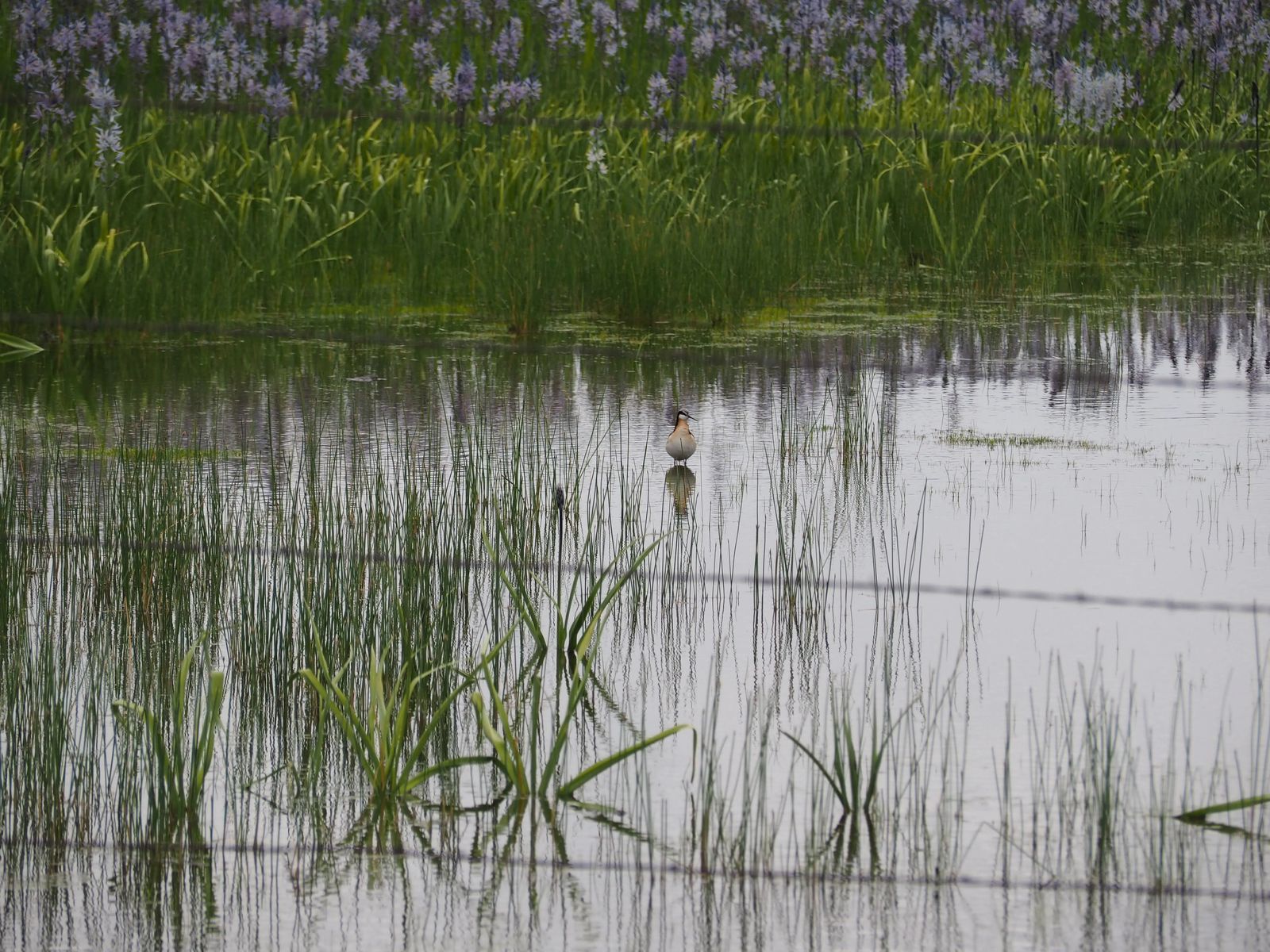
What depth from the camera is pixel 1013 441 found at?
591cm

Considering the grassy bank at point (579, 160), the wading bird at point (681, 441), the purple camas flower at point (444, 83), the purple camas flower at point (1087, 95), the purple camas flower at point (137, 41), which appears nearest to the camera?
the wading bird at point (681, 441)

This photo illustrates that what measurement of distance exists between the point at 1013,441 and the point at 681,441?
1119 millimetres

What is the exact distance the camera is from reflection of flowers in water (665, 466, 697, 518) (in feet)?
16.7

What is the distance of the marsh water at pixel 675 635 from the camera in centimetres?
280

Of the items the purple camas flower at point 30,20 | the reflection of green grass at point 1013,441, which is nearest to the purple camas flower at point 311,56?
the purple camas flower at point 30,20

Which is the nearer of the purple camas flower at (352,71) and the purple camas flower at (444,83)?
the purple camas flower at (444,83)

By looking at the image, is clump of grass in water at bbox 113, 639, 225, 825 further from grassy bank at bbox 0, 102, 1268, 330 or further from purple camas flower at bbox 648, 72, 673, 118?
purple camas flower at bbox 648, 72, 673, 118

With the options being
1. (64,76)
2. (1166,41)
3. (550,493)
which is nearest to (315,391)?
(550,493)

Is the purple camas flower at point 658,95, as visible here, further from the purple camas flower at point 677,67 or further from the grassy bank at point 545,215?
the grassy bank at point 545,215

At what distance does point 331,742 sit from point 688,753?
63 cm

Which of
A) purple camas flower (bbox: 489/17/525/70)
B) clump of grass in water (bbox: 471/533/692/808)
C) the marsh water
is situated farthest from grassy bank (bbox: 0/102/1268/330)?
clump of grass in water (bbox: 471/533/692/808)

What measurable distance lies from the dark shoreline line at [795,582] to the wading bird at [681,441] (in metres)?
0.96

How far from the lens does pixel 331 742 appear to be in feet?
11.3

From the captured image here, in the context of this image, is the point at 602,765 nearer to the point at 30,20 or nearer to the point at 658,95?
the point at 658,95
